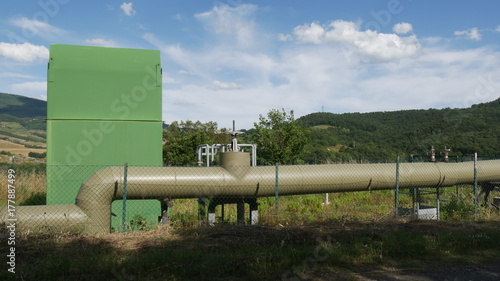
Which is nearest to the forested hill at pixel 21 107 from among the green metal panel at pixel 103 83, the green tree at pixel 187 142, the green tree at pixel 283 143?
the green tree at pixel 187 142

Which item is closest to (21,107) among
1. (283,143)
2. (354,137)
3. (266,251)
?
(354,137)

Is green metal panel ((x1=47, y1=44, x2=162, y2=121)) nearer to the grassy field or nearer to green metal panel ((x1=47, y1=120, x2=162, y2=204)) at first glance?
green metal panel ((x1=47, y1=120, x2=162, y2=204))

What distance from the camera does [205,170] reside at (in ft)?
25.4

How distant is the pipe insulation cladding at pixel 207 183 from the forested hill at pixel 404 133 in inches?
285

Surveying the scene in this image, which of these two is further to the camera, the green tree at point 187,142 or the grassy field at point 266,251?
the green tree at point 187,142

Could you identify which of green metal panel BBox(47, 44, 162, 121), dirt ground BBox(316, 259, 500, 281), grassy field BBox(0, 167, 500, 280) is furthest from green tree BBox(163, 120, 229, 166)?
dirt ground BBox(316, 259, 500, 281)

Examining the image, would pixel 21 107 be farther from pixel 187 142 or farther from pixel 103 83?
pixel 103 83

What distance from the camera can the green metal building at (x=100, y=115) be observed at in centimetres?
857

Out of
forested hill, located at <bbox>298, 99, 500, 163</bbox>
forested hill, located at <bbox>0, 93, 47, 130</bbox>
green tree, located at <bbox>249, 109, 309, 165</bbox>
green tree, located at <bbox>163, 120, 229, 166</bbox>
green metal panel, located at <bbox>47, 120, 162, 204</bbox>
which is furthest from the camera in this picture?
forested hill, located at <bbox>0, 93, 47, 130</bbox>

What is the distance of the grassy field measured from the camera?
194 inches

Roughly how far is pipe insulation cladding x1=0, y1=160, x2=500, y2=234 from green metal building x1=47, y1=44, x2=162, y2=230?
1.60 metres

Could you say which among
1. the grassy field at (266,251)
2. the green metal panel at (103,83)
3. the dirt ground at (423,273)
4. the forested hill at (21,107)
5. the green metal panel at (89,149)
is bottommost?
the dirt ground at (423,273)

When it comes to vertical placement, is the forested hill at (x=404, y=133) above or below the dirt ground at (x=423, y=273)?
above

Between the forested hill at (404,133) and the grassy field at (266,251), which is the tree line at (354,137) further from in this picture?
the grassy field at (266,251)
